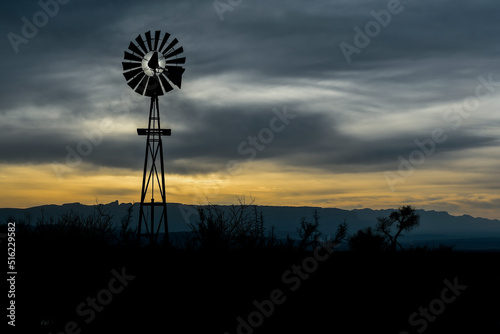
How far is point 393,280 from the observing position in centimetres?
1662

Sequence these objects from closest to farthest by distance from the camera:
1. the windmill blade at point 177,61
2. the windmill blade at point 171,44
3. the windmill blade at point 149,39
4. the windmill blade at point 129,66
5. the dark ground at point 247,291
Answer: the dark ground at point 247,291, the windmill blade at point 149,39, the windmill blade at point 129,66, the windmill blade at point 171,44, the windmill blade at point 177,61

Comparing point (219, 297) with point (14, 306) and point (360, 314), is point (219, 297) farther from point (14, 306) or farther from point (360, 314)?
point (14, 306)

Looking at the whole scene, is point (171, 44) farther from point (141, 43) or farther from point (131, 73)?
point (131, 73)

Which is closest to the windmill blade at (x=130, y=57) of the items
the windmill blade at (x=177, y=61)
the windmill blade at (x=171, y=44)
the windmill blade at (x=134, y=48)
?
the windmill blade at (x=134, y=48)

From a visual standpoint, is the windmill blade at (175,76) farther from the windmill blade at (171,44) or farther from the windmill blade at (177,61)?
the windmill blade at (171,44)

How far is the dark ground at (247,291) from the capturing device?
15.0m

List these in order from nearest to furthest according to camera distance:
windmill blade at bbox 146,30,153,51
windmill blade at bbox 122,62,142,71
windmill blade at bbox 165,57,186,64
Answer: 1. windmill blade at bbox 146,30,153,51
2. windmill blade at bbox 122,62,142,71
3. windmill blade at bbox 165,57,186,64

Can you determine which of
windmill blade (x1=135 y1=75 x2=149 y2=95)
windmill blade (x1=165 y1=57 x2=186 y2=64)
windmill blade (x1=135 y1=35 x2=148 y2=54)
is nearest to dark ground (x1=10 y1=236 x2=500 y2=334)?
windmill blade (x1=135 y1=75 x2=149 y2=95)

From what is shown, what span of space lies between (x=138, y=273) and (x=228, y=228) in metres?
5.60

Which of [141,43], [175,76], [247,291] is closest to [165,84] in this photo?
[175,76]

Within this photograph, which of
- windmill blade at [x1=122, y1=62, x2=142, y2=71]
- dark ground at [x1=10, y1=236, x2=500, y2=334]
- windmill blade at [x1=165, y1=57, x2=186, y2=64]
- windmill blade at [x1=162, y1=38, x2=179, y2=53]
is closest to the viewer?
dark ground at [x1=10, y1=236, x2=500, y2=334]

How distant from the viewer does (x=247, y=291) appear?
16312 mm

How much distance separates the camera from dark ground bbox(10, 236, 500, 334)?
15000mm

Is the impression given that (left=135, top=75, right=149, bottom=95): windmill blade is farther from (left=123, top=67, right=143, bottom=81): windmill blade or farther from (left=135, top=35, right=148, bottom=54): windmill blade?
(left=135, top=35, right=148, bottom=54): windmill blade
